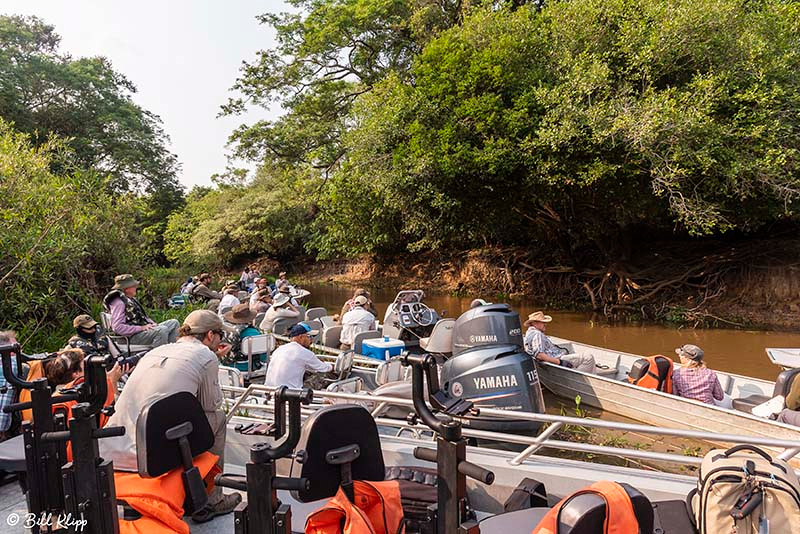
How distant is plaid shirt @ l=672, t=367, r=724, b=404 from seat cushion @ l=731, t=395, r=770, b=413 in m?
0.37

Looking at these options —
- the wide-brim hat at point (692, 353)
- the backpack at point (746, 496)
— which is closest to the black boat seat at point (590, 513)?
the backpack at point (746, 496)

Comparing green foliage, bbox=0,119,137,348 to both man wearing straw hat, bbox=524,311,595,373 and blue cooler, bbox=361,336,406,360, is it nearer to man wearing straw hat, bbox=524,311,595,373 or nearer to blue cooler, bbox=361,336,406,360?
blue cooler, bbox=361,336,406,360

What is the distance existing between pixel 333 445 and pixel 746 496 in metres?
1.51

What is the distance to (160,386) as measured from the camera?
2484 mm

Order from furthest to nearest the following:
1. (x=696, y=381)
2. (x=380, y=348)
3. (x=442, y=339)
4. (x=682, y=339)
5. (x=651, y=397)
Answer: (x=682, y=339), (x=442, y=339), (x=380, y=348), (x=651, y=397), (x=696, y=381)

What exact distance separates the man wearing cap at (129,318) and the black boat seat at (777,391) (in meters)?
6.37

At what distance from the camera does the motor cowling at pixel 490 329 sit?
4.33 metres

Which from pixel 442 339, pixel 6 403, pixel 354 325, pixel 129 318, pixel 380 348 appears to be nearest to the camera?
pixel 6 403

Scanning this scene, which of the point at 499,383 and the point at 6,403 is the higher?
the point at 6,403

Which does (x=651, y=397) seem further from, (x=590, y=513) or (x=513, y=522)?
(x=590, y=513)

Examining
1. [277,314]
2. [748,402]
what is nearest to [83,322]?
[277,314]

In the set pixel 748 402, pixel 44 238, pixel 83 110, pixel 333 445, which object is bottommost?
pixel 748 402

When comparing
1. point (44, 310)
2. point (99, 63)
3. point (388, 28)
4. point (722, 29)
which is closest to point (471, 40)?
point (722, 29)

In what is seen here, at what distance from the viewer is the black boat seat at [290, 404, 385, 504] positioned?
1811mm
